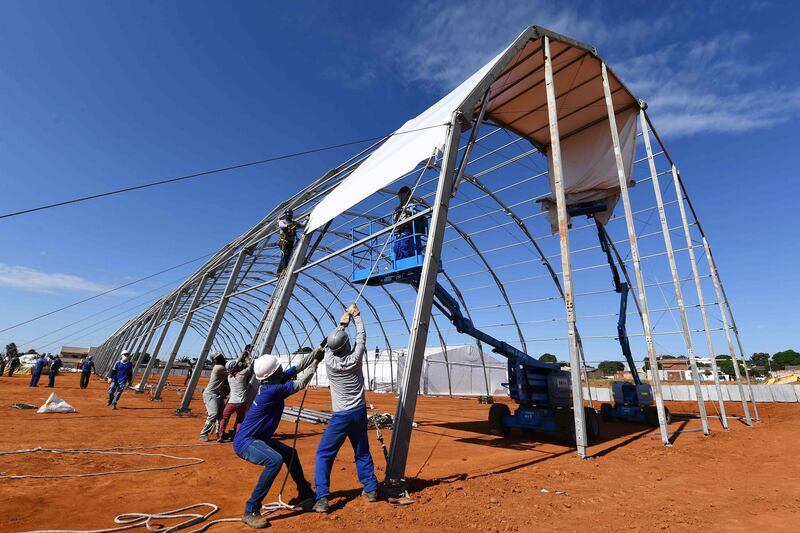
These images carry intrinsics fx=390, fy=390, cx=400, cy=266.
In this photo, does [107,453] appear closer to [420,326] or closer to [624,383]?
[420,326]

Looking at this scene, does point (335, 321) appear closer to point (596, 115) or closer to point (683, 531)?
point (596, 115)

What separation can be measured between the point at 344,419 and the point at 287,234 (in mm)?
8946

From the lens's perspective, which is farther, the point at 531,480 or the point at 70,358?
the point at 70,358

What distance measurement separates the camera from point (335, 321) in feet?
95.5

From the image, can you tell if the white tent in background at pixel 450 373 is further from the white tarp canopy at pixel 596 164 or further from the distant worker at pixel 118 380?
the white tarp canopy at pixel 596 164

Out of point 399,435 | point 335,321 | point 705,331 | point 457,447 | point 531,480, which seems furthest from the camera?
point 335,321

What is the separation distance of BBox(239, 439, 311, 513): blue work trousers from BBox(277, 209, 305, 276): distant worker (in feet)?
29.0

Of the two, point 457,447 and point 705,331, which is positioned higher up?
point 705,331

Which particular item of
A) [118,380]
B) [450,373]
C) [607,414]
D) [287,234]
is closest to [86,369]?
[118,380]

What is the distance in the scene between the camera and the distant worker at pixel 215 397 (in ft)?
30.7

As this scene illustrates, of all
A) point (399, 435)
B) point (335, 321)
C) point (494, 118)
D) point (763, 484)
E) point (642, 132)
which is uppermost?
point (494, 118)

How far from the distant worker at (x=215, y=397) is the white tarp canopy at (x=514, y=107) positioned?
14.8ft

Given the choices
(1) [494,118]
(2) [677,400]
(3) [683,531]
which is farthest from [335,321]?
(3) [683,531]

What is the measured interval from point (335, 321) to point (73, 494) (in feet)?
79.0
